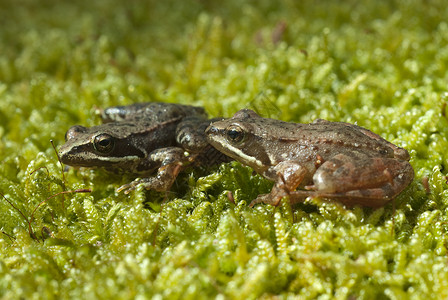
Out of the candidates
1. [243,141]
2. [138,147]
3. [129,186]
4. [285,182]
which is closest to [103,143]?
[138,147]

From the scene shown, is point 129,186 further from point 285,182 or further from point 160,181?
point 285,182

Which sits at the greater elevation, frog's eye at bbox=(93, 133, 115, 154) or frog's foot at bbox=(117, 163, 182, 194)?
frog's eye at bbox=(93, 133, 115, 154)

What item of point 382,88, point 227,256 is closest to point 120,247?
point 227,256

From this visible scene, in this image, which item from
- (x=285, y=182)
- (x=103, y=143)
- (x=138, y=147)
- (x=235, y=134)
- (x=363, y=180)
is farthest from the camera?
(x=138, y=147)

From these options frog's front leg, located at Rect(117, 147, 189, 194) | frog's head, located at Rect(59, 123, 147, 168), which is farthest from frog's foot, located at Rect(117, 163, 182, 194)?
frog's head, located at Rect(59, 123, 147, 168)

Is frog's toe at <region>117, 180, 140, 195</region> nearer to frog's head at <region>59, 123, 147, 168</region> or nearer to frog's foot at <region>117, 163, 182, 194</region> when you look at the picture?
frog's foot at <region>117, 163, 182, 194</region>
